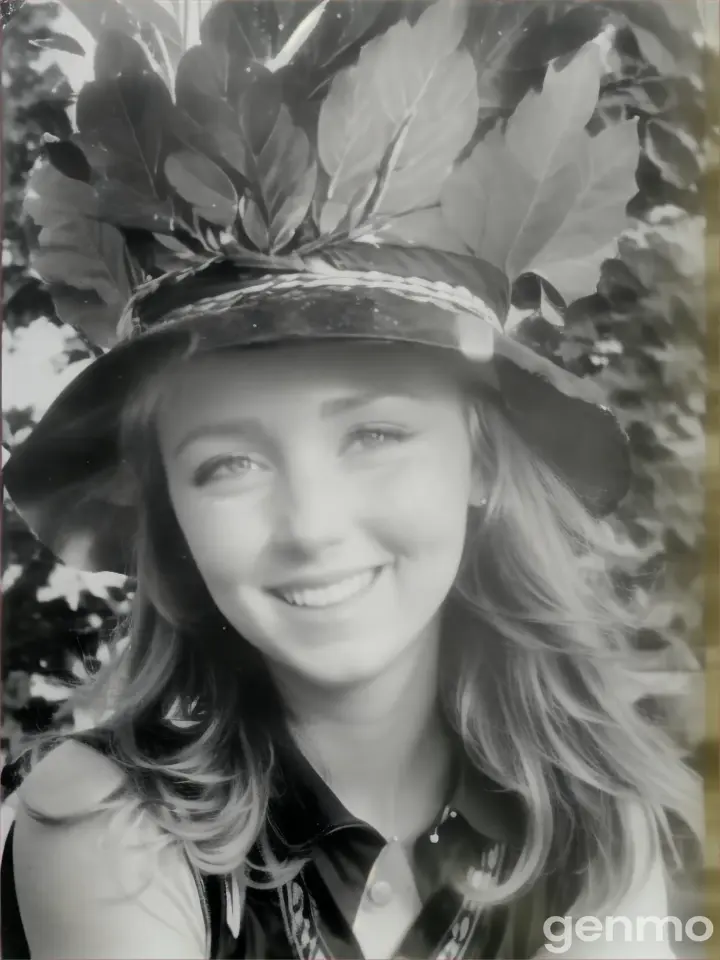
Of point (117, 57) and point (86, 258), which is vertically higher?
point (117, 57)

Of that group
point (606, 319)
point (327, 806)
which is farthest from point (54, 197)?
point (327, 806)

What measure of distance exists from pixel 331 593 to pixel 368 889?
308mm

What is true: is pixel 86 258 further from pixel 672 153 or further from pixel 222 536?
pixel 672 153

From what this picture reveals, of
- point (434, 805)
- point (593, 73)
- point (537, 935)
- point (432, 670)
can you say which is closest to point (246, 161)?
point (593, 73)

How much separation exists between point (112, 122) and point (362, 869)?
811 mm

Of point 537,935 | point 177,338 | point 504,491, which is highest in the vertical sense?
point 177,338

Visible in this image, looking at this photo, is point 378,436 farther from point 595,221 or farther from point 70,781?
point 70,781

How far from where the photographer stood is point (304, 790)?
80 centimetres

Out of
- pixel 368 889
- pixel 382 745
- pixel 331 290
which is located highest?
pixel 331 290

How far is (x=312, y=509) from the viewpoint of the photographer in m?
0.77

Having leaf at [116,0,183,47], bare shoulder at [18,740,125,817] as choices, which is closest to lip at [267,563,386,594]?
bare shoulder at [18,740,125,817]

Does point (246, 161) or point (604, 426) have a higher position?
point (246, 161)

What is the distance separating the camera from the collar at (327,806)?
797 millimetres

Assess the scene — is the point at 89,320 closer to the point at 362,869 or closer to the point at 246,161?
the point at 246,161
